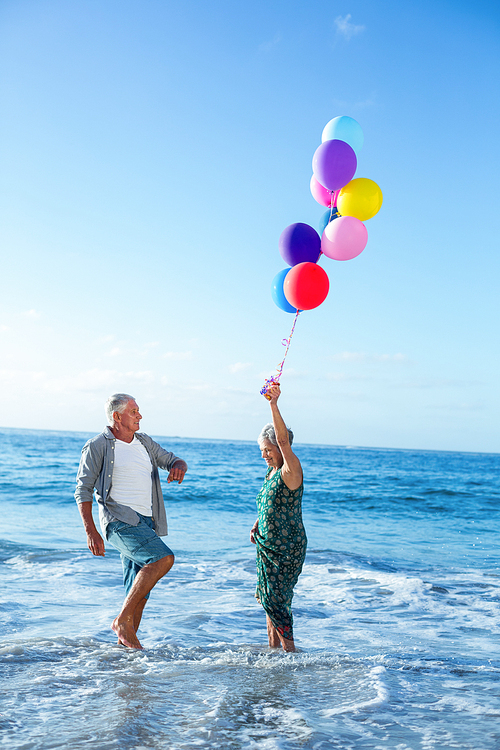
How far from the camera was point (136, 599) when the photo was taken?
438cm

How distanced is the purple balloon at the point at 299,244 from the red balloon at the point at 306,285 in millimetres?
259

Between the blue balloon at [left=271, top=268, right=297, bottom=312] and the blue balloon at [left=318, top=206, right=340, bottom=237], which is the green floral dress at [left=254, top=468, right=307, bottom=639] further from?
the blue balloon at [left=318, top=206, right=340, bottom=237]

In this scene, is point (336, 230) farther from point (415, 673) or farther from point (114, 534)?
point (415, 673)

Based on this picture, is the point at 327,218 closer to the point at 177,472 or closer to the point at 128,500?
the point at 177,472

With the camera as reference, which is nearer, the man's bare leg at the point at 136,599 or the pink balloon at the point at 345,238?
the man's bare leg at the point at 136,599

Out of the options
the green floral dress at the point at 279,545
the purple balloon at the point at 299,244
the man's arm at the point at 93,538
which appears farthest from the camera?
the purple balloon at the point at 299,244

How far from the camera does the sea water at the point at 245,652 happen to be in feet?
10.3

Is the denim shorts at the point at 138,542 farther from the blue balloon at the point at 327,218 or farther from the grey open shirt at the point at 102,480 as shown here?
the blue balloon at the point at 327,218

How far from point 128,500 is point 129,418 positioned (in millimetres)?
639

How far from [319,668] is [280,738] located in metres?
1.27

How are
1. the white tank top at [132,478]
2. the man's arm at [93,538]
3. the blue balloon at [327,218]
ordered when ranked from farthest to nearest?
the blue balloon at [327,218] → the white tank top at [132,478] → the man's arm at [93,538]

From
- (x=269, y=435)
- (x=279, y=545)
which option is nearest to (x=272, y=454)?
(x=269, y=435)

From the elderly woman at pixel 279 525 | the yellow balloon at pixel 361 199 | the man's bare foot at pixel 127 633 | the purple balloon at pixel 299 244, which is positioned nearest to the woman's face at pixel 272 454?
the elderly woman at pixel 279 525

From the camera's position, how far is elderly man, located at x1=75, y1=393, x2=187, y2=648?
14.4ft
